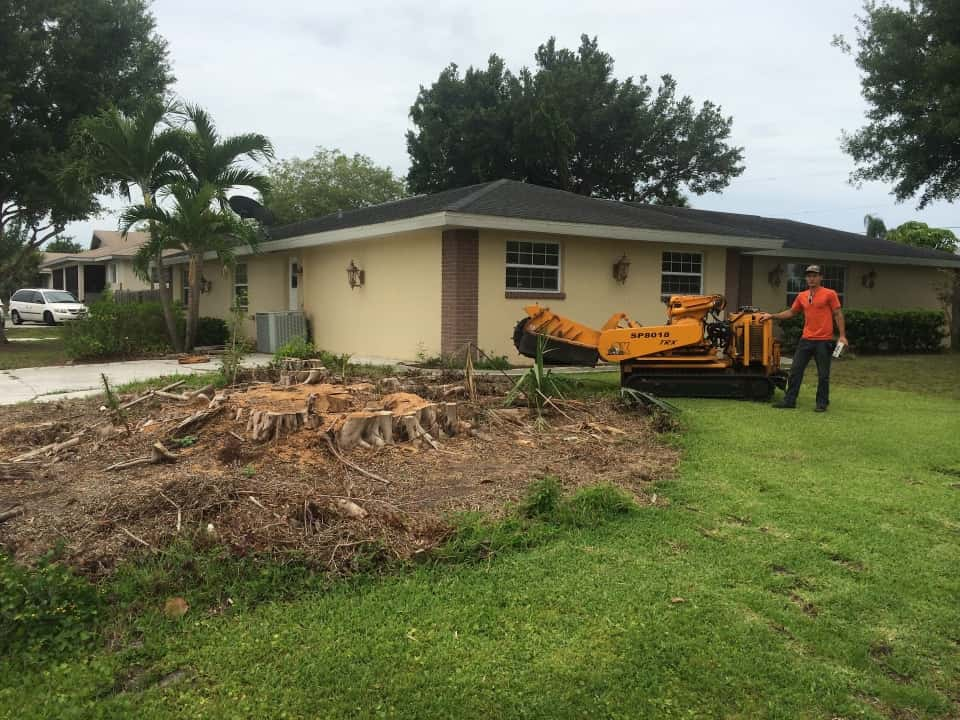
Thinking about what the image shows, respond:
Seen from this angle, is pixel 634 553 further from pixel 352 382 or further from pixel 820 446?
pixel 352 382

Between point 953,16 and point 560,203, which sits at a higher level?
point 953,16

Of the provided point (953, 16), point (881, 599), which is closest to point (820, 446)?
point (881, 599)

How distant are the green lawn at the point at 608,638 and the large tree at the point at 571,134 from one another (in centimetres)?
3019

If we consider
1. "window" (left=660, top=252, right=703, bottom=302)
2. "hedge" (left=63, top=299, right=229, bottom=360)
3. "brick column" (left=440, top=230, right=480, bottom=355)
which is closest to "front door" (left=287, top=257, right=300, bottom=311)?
"hedge" (left=63, top=299, right=229, bottom=360)

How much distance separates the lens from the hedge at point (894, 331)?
1845cm

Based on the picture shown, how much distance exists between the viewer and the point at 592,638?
3219 millimetres

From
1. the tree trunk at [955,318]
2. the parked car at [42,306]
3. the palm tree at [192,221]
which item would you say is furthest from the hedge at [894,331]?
the parked car at [42,306]

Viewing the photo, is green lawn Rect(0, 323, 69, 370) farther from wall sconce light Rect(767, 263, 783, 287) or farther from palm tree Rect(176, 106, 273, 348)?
wall sconce light Rect(767, 263, 783, 287)

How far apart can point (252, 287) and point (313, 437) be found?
15.5m

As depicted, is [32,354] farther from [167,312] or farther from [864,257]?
[864,257]

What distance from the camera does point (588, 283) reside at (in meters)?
14.4

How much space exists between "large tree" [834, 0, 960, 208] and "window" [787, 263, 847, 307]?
8.26 feet

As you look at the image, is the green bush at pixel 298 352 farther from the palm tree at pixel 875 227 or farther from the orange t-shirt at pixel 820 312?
the palm tree at pixel 875 227

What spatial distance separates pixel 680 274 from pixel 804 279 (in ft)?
21.5
